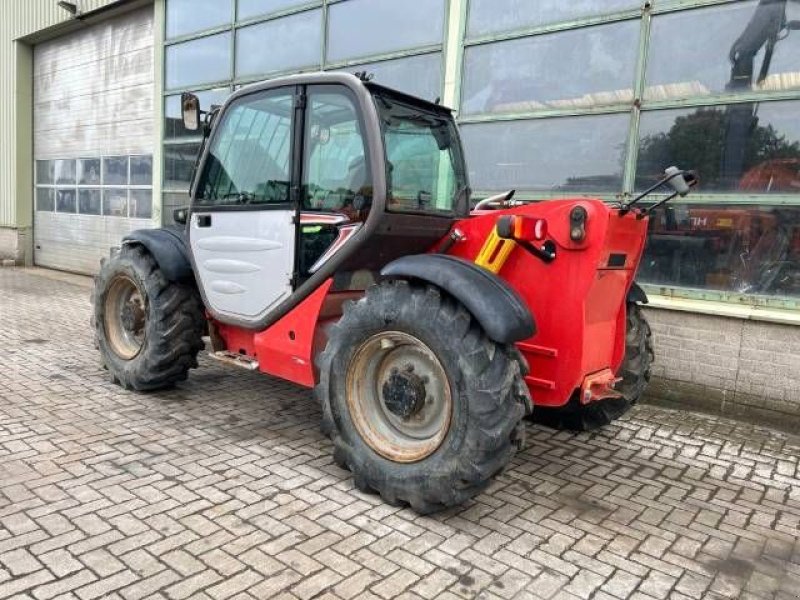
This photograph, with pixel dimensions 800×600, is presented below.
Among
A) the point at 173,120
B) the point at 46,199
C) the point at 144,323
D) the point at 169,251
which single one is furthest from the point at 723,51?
the point at 46,199

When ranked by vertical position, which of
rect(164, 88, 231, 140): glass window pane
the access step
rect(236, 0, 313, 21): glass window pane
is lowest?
the access step

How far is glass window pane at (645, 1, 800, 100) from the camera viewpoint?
505 centimetres

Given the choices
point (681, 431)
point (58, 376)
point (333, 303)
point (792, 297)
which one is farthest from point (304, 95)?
point (792, 297)

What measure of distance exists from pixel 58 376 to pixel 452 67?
5158 millimetres

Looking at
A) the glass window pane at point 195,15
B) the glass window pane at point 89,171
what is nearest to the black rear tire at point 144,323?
the glass window pane at point 195,15

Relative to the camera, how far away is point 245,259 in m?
4.22

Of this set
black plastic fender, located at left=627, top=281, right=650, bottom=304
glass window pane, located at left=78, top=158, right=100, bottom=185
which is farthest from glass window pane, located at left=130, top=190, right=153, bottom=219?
black plastic fender, located at left=627, top=281, right=650, bottom=304

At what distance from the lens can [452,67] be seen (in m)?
7.06

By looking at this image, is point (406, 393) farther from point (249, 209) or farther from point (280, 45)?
point (280, 45)

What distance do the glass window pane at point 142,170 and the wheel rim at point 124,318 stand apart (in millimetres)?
7159

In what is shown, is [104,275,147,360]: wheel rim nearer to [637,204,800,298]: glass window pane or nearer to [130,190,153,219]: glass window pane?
[637,204,800,298]: glass window pane

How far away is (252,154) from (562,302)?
2349 mm

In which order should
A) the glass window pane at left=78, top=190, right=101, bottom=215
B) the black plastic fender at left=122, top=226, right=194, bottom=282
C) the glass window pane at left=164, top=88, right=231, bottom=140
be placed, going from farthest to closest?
the glass window pane at left=78, top=190, right=101, bottom=215
the glass window pane at left=164, top=88, right=231, bottom=140
the black plastic fender at left=122, top=226, right=194, bottom=282

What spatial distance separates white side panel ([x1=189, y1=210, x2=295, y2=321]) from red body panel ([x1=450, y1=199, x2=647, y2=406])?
129 cm
